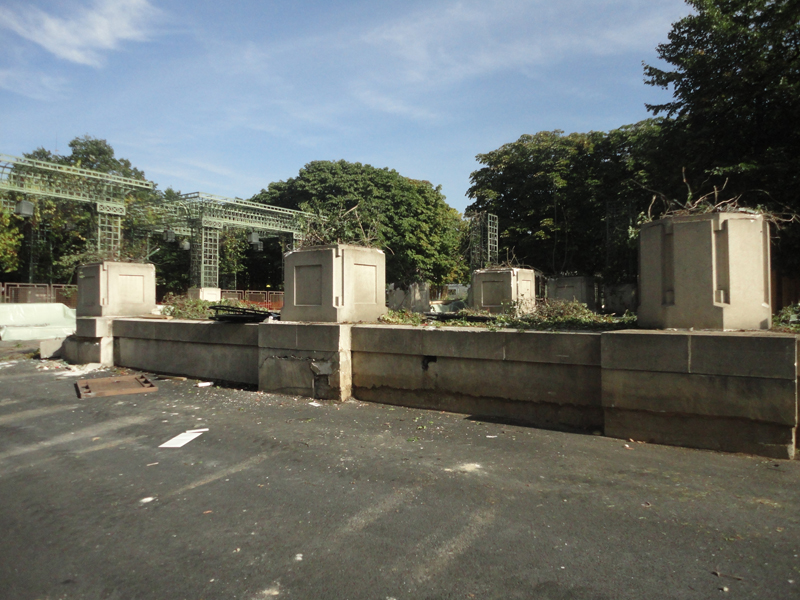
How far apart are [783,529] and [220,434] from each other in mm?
5296

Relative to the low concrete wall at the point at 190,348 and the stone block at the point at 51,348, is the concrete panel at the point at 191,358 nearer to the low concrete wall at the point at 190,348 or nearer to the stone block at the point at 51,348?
the low concrete wall at the point at 190,348

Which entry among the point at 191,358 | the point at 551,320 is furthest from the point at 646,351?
the point at 191,358

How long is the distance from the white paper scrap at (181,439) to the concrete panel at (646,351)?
4624 millimetres

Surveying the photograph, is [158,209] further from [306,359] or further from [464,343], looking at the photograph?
[464,343]

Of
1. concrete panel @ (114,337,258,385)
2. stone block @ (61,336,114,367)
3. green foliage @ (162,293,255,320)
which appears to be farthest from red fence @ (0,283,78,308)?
concrete panel @ (114,337,258,385)

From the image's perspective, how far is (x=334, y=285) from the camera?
25.4 ft

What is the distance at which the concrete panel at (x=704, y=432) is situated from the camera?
15.1 feet

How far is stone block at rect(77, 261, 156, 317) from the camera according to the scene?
1163 cm

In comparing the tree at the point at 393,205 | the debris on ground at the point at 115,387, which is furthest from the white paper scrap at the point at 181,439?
the tree at the point at 393,205

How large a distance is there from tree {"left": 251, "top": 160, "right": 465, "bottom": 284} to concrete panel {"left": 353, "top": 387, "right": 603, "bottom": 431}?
2715cm

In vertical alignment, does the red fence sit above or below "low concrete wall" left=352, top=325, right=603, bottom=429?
above

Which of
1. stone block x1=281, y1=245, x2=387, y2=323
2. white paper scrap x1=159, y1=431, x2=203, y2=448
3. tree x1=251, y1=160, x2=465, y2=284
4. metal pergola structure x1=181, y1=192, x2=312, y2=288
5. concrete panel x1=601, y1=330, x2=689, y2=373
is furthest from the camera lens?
tree x1=251, y1=160, x2=465, y2=284

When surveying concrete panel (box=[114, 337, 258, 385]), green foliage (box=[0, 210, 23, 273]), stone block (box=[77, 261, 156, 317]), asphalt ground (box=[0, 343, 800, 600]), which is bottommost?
asphalt ground (box=[0, 343, 800, 600])

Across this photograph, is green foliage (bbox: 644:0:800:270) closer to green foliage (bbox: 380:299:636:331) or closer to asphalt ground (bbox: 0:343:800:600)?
green foliage (bbox: 380:299:636:331)
